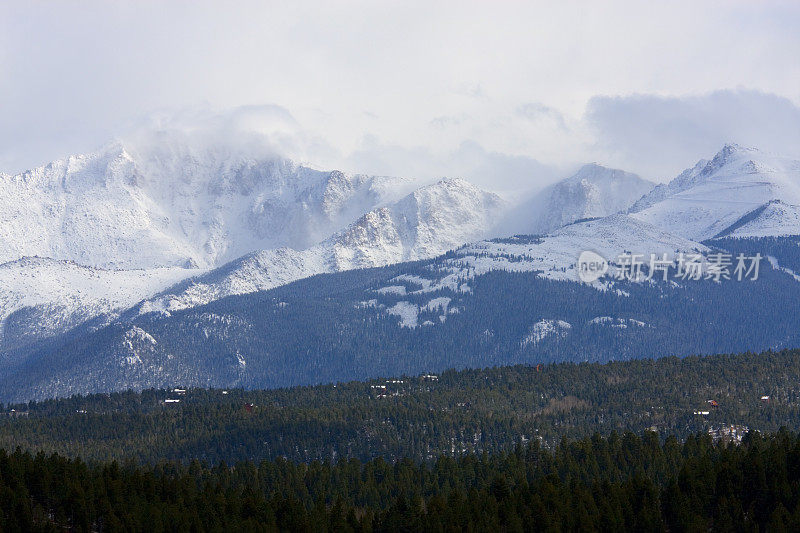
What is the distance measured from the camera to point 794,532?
654ft

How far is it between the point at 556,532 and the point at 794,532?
33.1 metres

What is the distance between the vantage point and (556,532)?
199375mm
